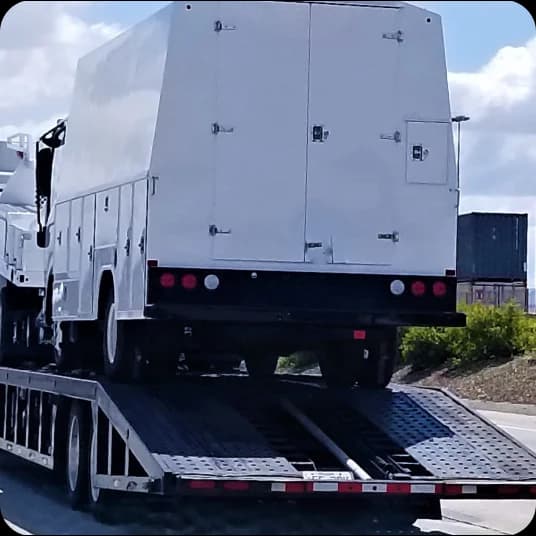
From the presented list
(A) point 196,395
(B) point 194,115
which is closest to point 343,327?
(A) point 196,395

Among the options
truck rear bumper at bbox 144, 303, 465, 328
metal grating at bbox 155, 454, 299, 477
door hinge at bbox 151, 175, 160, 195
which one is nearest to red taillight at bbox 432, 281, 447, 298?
truck rear bumper at bbox 144, 303, 465, 328

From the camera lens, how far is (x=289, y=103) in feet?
36.4

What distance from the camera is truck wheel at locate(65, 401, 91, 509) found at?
12.0m

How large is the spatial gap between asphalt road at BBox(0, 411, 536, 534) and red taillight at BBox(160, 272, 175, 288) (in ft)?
6.25

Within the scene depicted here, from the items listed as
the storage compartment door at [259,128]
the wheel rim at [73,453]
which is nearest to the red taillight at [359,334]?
the storage compartment door at [259,128]

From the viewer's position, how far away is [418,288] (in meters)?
11.6

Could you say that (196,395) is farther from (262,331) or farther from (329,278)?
(329,278)

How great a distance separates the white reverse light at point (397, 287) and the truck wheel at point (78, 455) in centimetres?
293

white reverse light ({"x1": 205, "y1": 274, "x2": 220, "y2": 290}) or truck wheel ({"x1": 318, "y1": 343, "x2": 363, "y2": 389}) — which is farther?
truck wheel ({"x1": 318, "y1": 343, "x2": 363, "y2": 389})

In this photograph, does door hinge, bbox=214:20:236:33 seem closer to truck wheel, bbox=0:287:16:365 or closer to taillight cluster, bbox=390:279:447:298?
taillight cluster, bbox=390:279:447:298

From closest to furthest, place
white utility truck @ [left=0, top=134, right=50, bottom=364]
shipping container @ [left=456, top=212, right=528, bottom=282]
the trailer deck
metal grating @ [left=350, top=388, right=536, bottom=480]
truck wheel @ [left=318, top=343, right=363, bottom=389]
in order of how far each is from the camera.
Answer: the trailer deck, metal grating @ [left=350, top=388, right=536, bottom=480], truck wheel @ [left=318, top=343, right=363, bottom=389], white utility truck @ [left=0, top=134, right=50, bottom=364], shipping container @ [left=456, top=212, right=528, bottom=282]

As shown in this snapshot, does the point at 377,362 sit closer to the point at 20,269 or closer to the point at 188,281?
the point at 188,281

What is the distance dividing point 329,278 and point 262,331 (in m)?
0.84

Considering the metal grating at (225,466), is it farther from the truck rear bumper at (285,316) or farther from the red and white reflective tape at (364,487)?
the truck rear bumper at (285,316)
